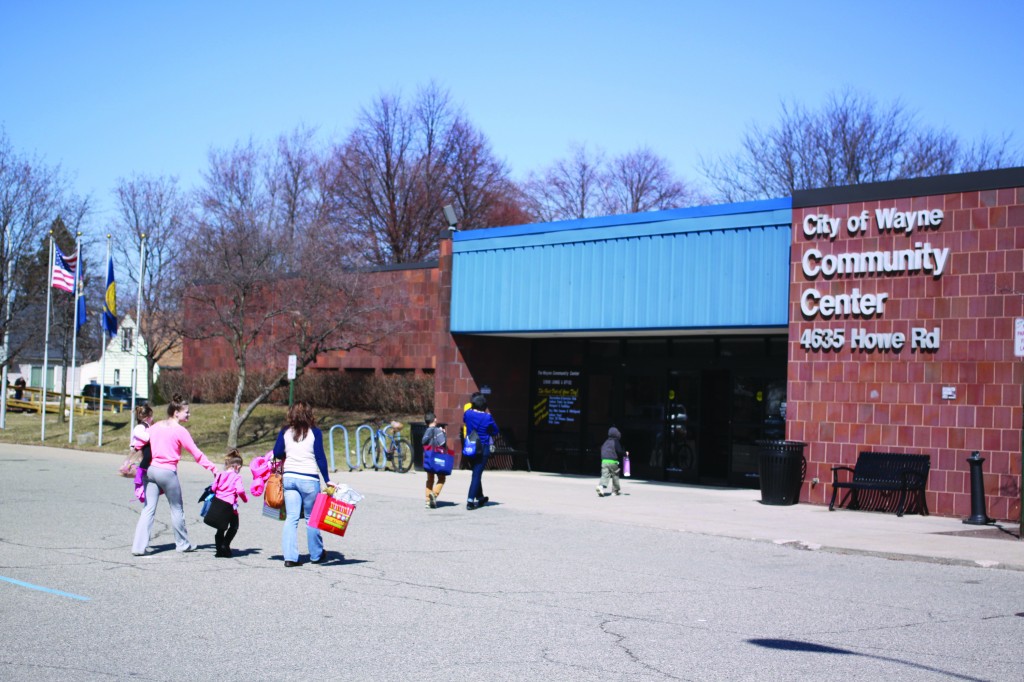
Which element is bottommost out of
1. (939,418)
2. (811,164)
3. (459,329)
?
(939,418)

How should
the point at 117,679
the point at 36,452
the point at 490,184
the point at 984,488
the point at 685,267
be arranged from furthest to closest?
the point at 490,184, the point at 36,452, the point at 685,267, the point at 984,488, the point at 117,679

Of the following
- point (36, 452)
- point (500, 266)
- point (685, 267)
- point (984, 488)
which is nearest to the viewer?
point (984, 488)

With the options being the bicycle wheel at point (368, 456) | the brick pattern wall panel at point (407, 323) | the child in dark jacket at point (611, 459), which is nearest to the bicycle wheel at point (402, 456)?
the bicycle wheel at point (368, 456)

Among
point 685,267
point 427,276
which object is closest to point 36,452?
point 427,276

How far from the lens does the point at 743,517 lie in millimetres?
17406

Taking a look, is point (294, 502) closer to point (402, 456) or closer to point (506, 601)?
point (506, 601)

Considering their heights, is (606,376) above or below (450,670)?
above

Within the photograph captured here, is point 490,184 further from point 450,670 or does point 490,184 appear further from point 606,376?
point 450,670

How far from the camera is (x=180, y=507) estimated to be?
11945mm

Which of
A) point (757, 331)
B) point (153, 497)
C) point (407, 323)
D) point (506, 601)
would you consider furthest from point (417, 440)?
point (506, 601)

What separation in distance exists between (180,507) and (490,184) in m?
50.3

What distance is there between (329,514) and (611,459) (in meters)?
9.66

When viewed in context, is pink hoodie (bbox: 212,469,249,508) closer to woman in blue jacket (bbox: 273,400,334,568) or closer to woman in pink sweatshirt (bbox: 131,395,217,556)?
woman in pink sweatshirt (bbox: 131,395,217,556)

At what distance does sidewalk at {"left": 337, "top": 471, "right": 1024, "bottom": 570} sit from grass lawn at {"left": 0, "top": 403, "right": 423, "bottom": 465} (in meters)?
6.79
